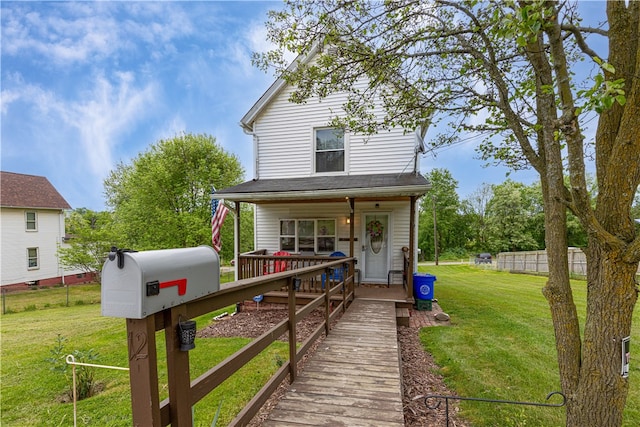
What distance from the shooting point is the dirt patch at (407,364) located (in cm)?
299

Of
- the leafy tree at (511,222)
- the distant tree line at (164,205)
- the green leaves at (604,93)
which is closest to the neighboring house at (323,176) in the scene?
A: the distant tree line at (164,205)

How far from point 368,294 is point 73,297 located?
1506cm

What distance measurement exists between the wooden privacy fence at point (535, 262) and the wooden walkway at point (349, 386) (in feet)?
38.5

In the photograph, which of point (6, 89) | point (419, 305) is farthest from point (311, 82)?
point (6, 89)

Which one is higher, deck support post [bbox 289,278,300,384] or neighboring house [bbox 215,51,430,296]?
neighboring house [bbox 215,51,430,296]

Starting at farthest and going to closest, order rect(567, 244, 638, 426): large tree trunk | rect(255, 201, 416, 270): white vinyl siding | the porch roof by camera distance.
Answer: rect(255, 201, 416, 270): white vinyl siding
the porch roof
rect(567, 244, 638, 426): large tree trunk

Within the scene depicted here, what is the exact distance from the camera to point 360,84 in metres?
8.52

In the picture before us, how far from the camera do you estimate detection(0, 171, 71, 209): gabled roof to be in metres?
15.6

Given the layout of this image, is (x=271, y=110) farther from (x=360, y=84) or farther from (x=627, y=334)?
→ (x=627, y=334)

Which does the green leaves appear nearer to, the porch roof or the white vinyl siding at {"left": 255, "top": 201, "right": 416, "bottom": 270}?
the porch roof

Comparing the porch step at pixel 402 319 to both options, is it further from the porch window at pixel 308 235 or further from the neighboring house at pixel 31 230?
the neighboring house at pixel 31 230

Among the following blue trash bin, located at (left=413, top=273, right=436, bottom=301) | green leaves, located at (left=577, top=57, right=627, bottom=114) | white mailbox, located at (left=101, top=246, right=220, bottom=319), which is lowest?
blue trash bin, located at (left=413, top=273, right=436, bottom=301)

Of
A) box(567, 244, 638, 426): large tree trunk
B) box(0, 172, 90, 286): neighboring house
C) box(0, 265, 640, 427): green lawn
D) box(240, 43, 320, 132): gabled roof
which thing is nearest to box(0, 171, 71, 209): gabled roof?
box(0, 172, 90, 286): neighboring house

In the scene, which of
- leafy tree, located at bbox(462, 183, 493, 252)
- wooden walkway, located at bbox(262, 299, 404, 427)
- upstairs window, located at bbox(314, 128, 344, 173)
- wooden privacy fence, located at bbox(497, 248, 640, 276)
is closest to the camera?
wooden walkway, located at bbox(262, 299, 404, 427)
